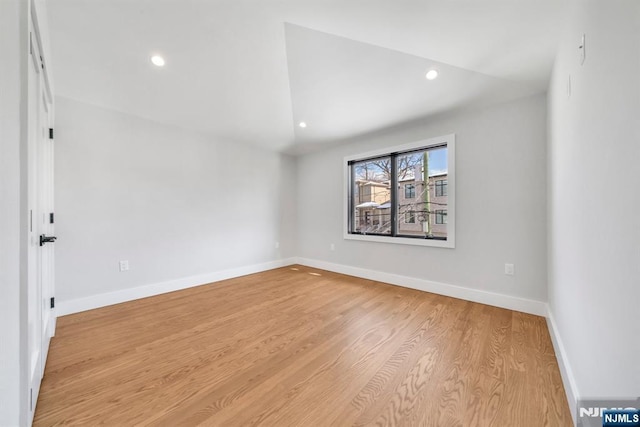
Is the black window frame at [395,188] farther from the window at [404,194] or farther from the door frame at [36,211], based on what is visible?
the door frame at [36,211]

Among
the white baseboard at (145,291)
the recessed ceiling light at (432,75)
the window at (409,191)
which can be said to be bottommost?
the white baseboard at (145,291)

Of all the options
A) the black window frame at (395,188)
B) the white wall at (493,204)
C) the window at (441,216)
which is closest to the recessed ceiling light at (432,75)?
the white wall at (493,204)

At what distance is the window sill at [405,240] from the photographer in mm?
3021

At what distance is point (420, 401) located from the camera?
1.34 metres

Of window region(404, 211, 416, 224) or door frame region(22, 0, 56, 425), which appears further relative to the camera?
window region(404, 211, 416, 224)

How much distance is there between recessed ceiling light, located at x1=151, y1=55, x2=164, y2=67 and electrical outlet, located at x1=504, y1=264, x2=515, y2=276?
407cm

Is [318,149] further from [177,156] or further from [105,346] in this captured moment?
[105,346]

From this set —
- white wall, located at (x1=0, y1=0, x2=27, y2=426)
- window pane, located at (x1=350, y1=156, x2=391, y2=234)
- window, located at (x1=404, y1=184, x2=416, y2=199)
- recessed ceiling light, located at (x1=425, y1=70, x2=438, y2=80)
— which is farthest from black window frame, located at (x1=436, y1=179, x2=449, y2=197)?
white wall, located at (x1=0, y1=0, x2=27, y2=426)

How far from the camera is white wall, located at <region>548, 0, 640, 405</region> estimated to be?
749 mm

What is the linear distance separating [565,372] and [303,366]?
62.6 inches

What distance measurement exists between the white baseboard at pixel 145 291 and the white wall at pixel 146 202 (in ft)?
0.17

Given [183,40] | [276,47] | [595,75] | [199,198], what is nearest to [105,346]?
[199,198]

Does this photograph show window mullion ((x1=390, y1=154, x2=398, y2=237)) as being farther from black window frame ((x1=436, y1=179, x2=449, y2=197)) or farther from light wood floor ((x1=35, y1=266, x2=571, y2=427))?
light wood floor ((x1=35, y1=266, x2=571, y2=427))

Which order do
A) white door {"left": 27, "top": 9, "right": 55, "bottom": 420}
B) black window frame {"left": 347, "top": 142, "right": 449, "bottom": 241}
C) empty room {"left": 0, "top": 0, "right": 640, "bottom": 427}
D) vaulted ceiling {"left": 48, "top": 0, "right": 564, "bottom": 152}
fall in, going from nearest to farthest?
empty room {"left": 0, "top": 0, "right": 640, "bottom": 427} → white door {"left": 27, "top": 9, "right": 55, "bottom": 420} → vaulted ceiling {"left": 48, "top": 0, "right": 564, "bottom": 152} → black window frame {"left": 347, "top": 142, "right": 449, "bottom": 241}
